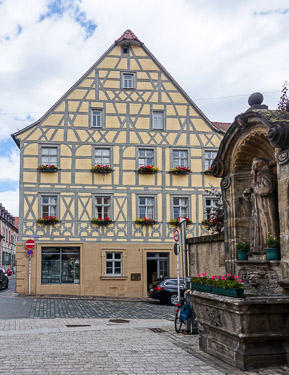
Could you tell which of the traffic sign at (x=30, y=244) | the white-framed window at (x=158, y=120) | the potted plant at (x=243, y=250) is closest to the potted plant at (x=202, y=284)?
the potted plant at (x=243, y=250)

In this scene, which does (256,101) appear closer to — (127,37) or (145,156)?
(145,156)

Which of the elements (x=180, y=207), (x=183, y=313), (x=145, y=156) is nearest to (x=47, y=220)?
(x=145, y=156)

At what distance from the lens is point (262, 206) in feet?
32.1

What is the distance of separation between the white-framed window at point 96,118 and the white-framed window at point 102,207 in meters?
3.76

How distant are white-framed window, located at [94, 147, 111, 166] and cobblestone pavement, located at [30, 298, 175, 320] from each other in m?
7.19

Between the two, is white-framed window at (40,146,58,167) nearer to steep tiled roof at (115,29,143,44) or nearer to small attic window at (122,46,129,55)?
small attic window at (122,46,129,55)

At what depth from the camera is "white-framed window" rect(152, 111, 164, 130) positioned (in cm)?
2688

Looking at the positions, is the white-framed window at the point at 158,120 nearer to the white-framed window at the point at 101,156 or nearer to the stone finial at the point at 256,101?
the white-framed window at the point at 101,156

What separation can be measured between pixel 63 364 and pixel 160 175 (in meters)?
18.6

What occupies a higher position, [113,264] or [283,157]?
[283,157]

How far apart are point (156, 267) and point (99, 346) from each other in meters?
16.3

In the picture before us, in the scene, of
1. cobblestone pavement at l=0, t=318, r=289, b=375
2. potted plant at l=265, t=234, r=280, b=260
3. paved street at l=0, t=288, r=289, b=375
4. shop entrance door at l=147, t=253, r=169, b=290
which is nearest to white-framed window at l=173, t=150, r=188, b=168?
shop entrance door at l=147, t=253, r=169, b=290

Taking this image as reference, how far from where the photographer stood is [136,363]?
8320 millimetres

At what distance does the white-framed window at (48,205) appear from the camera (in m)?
25.3
